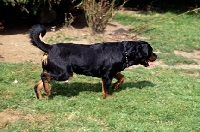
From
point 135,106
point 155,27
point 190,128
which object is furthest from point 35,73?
point 155,27

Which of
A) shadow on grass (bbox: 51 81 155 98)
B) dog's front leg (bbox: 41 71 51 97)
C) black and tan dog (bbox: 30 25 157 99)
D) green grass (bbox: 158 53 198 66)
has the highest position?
black and tan dog (bbox: 30 25 157 99)

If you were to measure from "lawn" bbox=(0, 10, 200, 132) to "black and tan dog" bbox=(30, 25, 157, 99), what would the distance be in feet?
1.31

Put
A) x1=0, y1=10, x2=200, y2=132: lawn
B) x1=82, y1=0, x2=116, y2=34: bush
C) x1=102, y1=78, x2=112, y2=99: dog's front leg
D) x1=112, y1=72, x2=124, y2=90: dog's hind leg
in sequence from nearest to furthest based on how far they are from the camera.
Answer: x1=0, y1=10, x2=200, y2=132: lawn → x1=102, y1=78, x2=112, y2=99: dog's front leg → x1=112, y1=72, x2=124, y2=90: dog's hind leg → x1=82, y1=0, x2=116, y2=34: bush

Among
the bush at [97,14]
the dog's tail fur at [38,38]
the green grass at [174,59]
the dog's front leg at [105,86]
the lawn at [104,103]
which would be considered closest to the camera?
the lawn at [104,103]

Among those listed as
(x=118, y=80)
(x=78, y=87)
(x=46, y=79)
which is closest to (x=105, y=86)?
(x=118, y=80)

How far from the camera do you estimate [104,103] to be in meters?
6.28

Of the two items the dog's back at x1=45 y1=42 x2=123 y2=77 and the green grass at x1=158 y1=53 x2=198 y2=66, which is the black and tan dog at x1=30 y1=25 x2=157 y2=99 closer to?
the dog's back at x1=45 y1=42 x2=123 y2=77

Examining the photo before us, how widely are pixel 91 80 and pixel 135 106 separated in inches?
70.3

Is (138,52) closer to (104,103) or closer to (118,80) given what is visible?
(118,80)

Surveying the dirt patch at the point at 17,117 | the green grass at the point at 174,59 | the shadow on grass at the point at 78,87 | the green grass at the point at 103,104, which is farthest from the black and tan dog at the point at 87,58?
the green grass at the point at 174,59

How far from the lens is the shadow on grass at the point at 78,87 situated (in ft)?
22.4

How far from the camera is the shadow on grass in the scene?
684 centimetres

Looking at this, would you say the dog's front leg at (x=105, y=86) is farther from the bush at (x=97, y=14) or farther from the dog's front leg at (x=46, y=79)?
the bush at (x=97, y=14)

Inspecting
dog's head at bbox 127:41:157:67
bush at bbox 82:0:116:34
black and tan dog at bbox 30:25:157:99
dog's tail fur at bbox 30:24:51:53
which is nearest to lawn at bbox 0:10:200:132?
black and tan dog at bbox 30:25:157:99
